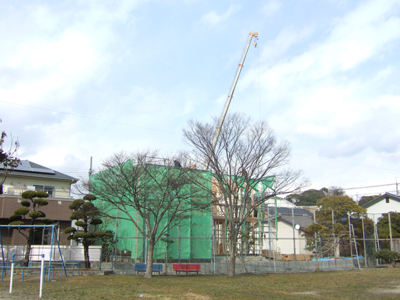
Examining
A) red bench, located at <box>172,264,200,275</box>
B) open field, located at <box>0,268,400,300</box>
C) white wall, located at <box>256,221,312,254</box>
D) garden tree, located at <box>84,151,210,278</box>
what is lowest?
open field, located at <box>0,268,400,300</box>

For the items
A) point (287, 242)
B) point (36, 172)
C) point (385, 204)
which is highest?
point (36, 172)

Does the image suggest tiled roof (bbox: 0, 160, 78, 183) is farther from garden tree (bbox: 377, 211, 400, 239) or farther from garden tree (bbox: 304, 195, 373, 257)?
garden tree (bbox: 377, 211, 400, 239)

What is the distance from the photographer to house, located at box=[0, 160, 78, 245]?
77.5 feet

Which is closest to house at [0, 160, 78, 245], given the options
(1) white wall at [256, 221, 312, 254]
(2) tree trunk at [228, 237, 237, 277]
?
(2) tree trunk at [228, 237, 237, 277]

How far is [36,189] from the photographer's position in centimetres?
2828

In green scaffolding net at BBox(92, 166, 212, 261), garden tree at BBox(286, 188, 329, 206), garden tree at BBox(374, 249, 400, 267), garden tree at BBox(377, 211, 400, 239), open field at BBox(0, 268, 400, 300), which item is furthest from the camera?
garden tree at BBox(286, 188, 329, 206)

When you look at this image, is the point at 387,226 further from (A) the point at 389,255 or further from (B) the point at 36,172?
(B) the point at 36,172

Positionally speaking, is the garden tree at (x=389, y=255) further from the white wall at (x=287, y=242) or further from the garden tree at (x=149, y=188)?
the garden tree at (x=149, y=188)

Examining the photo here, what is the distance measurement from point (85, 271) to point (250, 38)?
86.9 feet

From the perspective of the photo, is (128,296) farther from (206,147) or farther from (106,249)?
(106,249)

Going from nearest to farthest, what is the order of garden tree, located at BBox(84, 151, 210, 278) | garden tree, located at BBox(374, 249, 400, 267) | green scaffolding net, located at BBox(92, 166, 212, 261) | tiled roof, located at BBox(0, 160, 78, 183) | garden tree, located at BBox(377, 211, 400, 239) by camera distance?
garden tree, located at BBox(84, 151, 210, 278), green scaffolding net, located at BBox(92, 166, 212, 261), garden tree, located at BBox(374, 249, 400, 267), tiled roof, located at BBox(0, 160, 78, 183), garden tree, located at BBox(377, 211, 400, 239)

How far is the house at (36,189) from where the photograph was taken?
2362 centimetres

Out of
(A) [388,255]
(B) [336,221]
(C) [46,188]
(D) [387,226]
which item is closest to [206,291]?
(A) [388,255]

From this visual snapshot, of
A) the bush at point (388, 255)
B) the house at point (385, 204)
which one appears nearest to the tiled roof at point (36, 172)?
the bush at point (388, 255)
